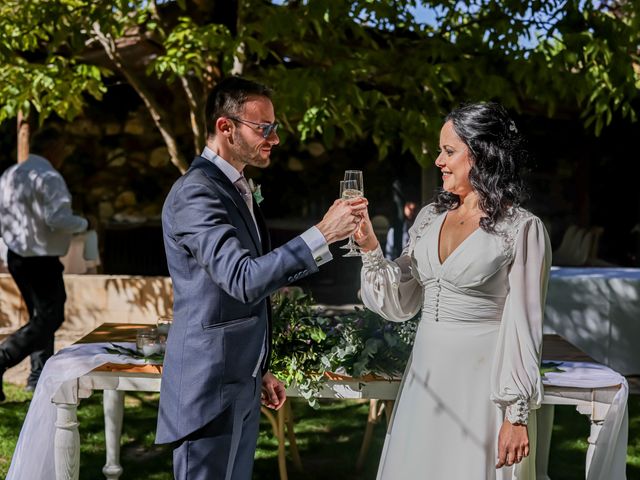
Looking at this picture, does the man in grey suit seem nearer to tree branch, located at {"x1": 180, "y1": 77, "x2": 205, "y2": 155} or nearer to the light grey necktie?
the light grey necktie

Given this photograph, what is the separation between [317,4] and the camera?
540cm

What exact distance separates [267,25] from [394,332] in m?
2.55

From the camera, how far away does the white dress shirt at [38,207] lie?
649 centimetres

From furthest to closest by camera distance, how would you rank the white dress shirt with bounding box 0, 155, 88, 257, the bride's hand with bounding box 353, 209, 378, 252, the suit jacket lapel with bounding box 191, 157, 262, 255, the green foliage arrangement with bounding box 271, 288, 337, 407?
1. the white dress shirt with bounding box 0, 155, 88, 257
2. the green foliage arrangement with bounding box 271, 288, 337, 407
3. the bride's hand with bounding box 353, 209, 378, 252
4. the suit jacket lapel with bounding box 191, 157, 262, 255

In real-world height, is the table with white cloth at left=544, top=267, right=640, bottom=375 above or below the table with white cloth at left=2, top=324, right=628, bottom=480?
below

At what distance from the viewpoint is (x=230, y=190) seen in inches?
112

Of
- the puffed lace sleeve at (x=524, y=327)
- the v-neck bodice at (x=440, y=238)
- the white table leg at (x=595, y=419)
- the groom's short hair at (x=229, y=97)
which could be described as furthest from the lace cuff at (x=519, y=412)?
the groom's short hair at (x=229, y=97)

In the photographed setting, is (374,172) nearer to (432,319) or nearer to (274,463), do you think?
(274,463)

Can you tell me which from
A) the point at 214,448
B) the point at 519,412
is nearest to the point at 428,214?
the point at 519,412

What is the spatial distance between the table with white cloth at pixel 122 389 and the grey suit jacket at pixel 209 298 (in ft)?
3.37

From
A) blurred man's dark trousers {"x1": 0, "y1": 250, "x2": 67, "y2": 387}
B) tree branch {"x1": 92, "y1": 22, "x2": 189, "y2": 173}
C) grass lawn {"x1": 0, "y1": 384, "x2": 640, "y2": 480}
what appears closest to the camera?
grass lawn {"x1": 0, "y1": 384, "x2": 640, "y2": 480}

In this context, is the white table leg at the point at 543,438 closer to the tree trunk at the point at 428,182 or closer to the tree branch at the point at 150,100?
the tree branch at the point at 150,100

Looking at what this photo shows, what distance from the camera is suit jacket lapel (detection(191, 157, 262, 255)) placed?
282cm

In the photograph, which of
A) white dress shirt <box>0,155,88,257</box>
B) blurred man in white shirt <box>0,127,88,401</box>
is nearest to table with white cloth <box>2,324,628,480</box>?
blurred man in white shirt <box>0,127,88,401</box>
